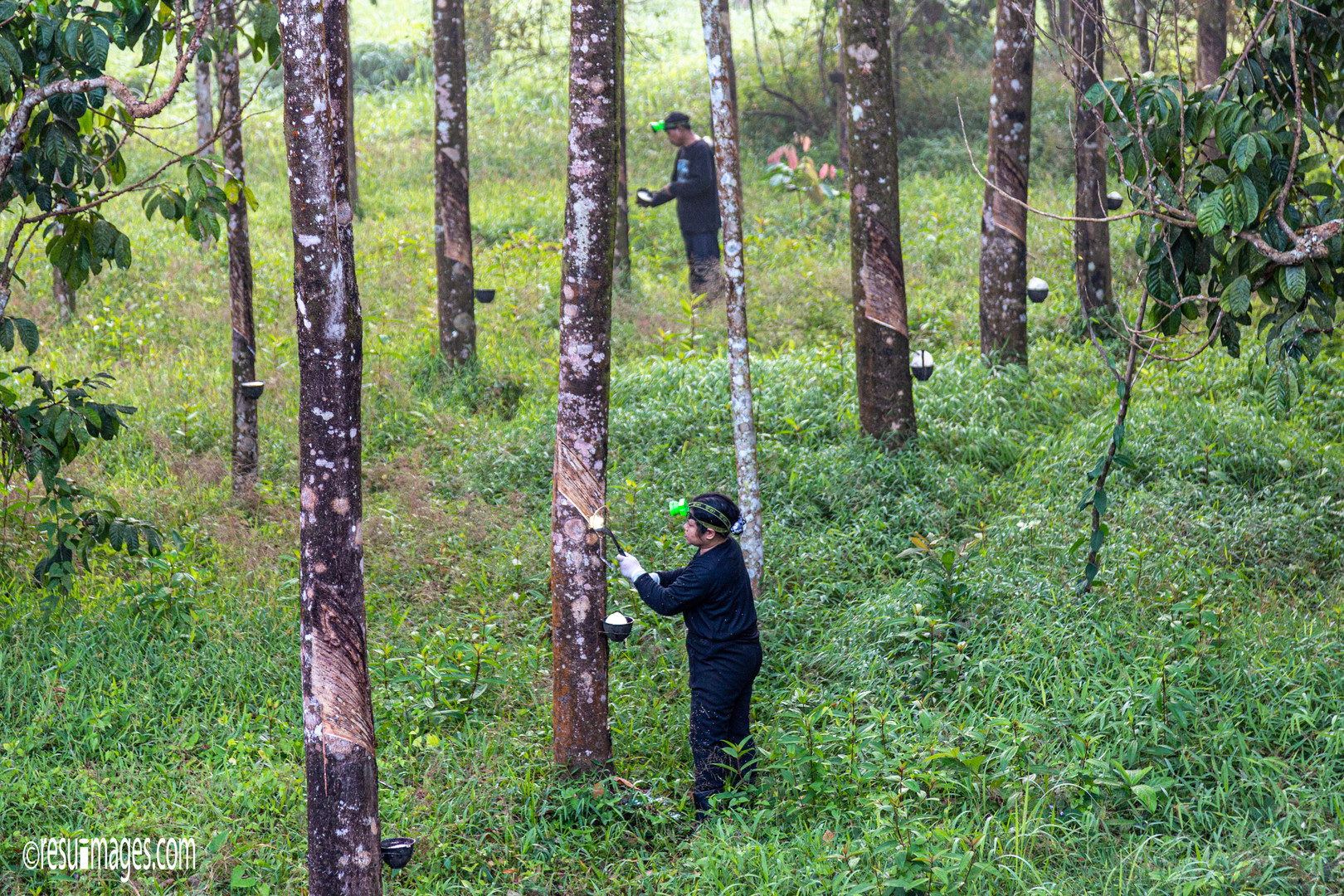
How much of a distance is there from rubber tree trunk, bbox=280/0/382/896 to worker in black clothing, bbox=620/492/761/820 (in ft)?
4.50

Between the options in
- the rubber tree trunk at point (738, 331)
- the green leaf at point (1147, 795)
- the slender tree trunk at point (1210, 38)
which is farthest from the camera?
the slender tree trunk at point (1210, 38)

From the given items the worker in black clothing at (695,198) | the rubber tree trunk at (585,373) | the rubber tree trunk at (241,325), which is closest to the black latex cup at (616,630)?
the rubber tree trunk at (585,373)

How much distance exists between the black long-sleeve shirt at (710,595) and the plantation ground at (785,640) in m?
0.55

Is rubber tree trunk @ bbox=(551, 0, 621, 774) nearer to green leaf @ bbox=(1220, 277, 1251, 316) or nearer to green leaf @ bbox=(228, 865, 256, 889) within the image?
green leaf @ bbox=(228, 865, 256, 889)

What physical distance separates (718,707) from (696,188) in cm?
740

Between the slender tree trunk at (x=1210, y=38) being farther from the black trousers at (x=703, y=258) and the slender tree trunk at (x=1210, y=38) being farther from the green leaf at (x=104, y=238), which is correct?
the green leaf at (x=104, y=238)

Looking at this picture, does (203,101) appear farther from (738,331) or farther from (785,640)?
(785,640)

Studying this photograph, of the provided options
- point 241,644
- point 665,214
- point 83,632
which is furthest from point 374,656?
point 665,214

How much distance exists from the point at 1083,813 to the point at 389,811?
288 centimetres

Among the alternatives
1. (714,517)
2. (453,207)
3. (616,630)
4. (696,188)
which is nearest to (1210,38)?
(696,188)

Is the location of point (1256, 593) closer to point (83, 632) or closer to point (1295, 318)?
point (1295, 318)

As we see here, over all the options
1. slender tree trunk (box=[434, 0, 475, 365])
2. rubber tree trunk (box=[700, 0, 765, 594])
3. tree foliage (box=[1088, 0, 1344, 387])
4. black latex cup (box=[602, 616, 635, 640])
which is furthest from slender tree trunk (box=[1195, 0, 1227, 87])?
black latex cup (box=[602, 616, 635, 640])

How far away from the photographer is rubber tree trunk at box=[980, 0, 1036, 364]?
8.34 m

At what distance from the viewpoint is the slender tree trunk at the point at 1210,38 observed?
38.4ft
